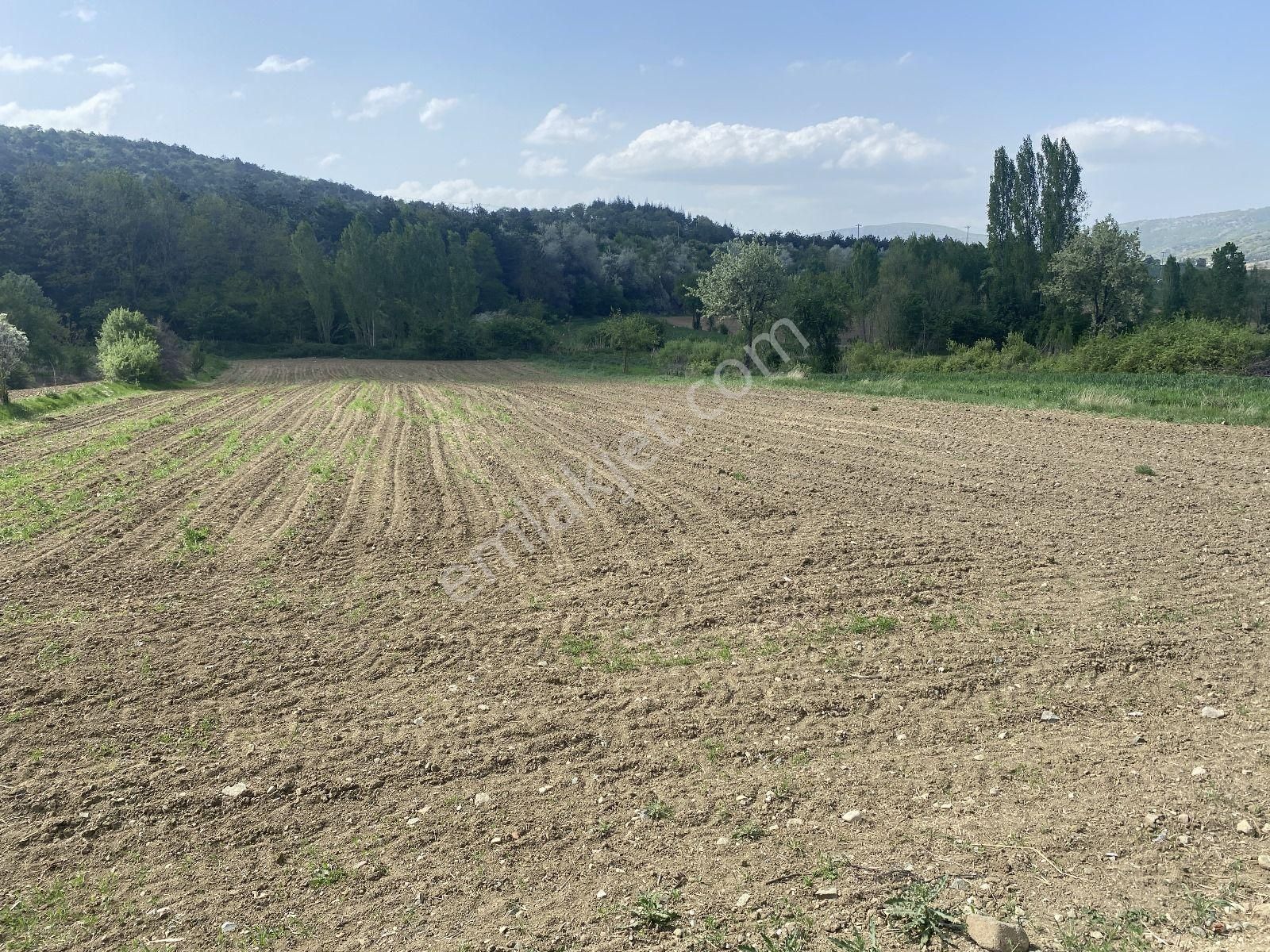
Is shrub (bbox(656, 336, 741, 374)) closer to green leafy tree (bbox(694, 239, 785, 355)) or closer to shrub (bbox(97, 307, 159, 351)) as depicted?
green leafy tree (bbox(694, 239, 785, 355))

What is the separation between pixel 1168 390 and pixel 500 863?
79.9 feet

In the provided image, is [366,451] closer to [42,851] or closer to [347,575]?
[347,575]

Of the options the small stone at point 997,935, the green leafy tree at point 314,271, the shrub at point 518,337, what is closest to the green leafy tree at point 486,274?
the green leafy tree at point 314,271

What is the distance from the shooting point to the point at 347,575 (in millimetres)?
8891

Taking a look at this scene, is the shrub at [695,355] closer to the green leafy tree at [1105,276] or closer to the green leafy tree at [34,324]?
the green leafy tree at [1105,276]

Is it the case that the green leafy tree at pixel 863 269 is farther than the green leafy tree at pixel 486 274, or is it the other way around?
the green leafy tree at pixel 486 274

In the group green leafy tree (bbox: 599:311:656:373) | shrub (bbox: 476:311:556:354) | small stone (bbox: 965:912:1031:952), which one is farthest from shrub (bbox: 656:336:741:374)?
small stone (bbox: 965:912:1031:952)

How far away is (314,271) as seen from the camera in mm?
63969

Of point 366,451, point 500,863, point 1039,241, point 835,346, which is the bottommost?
point 500,863

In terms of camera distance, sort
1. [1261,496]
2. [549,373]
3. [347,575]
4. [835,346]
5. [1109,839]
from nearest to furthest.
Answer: [1109,839] < [347,575] < [1261,496] < [835,346] < [549,373]

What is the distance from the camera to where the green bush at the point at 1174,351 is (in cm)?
2884

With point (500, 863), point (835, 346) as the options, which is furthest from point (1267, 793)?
point (835, 346)

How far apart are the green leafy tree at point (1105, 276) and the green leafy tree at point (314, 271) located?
53.6 meters
